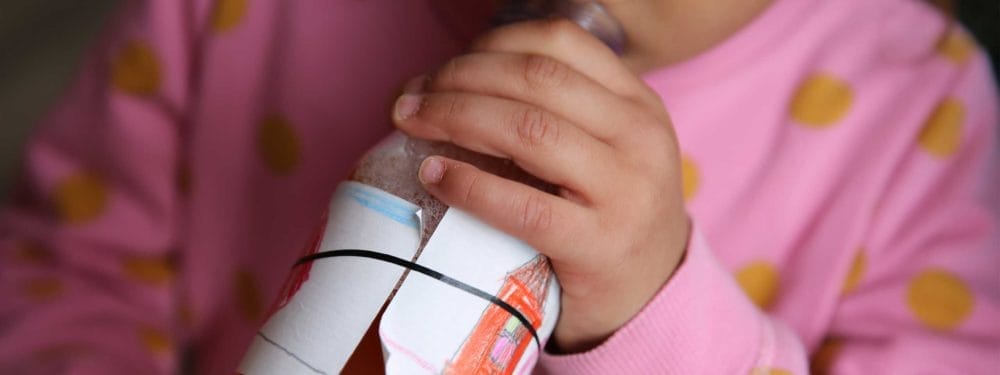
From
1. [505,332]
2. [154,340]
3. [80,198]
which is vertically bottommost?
[154,340]

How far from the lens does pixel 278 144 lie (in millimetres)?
771

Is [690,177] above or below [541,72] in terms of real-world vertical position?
below

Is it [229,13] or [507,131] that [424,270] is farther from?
[229,13]

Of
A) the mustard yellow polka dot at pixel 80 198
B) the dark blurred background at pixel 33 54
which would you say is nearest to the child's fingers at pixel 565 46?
the mustard yellow polka dot at pixel 80 198

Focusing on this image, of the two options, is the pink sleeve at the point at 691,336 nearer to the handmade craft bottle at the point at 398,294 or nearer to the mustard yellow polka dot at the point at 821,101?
the handmade craft bottle at the point at 398,294

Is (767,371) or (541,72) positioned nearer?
(541,72)

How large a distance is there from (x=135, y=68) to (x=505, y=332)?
1.54ft

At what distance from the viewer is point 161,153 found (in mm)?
803

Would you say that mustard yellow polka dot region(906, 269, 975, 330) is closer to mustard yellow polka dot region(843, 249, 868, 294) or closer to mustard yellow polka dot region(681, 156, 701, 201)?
mustard yellow polka dot region(843, 249, 868, 294)

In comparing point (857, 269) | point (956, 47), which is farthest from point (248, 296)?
point (956, 47)

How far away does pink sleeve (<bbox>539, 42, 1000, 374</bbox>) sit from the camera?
604 mm

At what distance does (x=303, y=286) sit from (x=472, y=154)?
0.33 ft

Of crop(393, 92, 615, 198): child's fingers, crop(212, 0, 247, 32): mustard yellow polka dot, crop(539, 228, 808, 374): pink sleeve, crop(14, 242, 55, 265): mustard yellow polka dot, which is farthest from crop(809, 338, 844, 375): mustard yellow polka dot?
crop(14, 242, 55, 265): mustard yellow polka dot

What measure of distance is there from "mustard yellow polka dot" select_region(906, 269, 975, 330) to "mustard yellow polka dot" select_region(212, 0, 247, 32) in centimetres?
52
